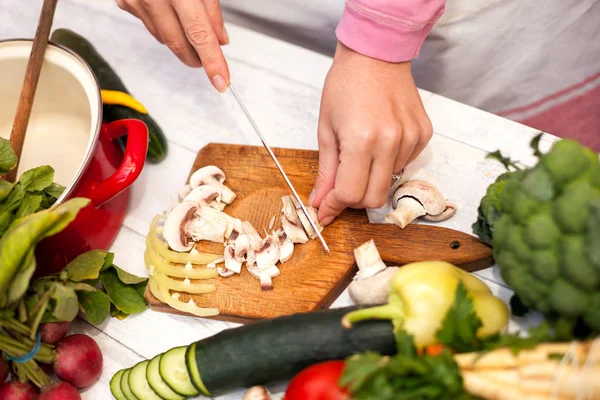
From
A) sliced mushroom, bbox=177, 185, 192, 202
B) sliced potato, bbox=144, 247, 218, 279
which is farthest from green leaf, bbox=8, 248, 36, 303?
sliced mushroom, bbox=177, 185, 192, 202

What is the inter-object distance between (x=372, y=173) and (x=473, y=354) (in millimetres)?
457

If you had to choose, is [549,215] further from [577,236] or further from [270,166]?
[270,166]

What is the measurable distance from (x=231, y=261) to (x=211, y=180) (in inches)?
9.6

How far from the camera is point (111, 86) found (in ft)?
5.20

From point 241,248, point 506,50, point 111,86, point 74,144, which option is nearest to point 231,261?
point 241,248

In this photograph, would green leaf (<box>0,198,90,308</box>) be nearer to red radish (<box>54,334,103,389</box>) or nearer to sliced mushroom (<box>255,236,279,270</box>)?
red radish (<box>54,334,103,389</box>)

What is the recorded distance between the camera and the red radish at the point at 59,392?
42.6 inches

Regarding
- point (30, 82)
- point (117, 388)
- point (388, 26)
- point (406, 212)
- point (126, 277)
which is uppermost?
point (388, 26)

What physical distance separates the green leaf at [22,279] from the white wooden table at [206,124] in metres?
0.35

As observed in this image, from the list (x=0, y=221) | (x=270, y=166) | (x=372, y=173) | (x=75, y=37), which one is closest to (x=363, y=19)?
(x=372, y=173)

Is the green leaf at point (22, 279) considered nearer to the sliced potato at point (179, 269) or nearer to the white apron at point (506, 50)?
the sliced potato at point (179, 269)

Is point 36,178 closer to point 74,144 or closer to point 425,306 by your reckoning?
point 74,144

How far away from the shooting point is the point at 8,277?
934mm

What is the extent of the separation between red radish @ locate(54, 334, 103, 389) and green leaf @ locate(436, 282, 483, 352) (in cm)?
73
